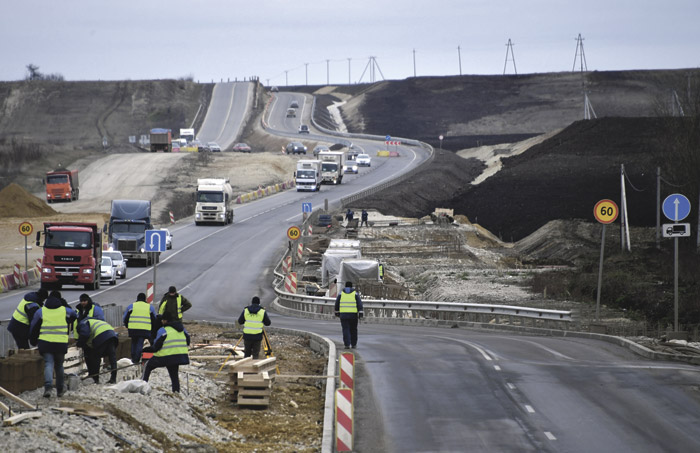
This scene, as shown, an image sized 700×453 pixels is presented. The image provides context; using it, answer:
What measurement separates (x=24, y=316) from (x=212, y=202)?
54.7 meters

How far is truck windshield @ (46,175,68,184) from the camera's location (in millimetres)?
88125

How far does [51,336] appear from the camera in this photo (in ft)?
52.5

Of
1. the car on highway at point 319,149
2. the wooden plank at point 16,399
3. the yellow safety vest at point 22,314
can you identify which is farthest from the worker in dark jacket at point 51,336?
the car on highway at point 319,149

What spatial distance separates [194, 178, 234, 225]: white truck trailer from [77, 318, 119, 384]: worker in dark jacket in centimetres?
5431

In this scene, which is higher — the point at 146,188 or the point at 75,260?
the point at 146,188

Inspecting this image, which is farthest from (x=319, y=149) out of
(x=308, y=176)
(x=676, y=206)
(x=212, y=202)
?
(x=676, y=206)

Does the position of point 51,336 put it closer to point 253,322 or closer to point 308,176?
point 253,322

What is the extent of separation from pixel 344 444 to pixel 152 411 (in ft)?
10.8

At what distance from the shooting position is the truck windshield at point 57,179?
88.1 m

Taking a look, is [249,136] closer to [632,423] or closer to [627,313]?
[627,313]

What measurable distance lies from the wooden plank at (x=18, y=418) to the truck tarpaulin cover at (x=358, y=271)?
30.1m

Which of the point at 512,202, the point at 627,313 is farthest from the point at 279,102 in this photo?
the point at 627,313

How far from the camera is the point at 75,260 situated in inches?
1679

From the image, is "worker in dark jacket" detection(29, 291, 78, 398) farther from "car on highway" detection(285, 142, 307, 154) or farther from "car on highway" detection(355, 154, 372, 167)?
"car on highway" detection(285, 142, 307, 154)
